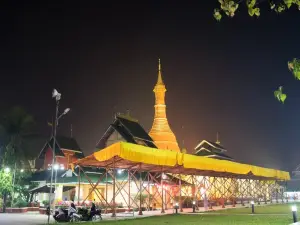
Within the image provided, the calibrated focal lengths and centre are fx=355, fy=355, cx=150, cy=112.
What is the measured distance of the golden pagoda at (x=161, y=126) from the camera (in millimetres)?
52938

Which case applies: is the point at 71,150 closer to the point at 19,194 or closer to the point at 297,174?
the point at 19,194

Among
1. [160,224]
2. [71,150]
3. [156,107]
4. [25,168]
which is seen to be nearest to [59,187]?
[25,168]

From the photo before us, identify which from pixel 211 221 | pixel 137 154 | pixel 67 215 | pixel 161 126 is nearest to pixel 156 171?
pixel 137 154

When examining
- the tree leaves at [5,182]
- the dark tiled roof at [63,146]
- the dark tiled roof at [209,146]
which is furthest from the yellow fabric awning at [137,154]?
the dark tiled roof at [209,146]

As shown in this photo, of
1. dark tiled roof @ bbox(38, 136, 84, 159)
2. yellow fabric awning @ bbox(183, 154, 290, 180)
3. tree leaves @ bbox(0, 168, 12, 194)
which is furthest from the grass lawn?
dark tiled roof @ bbox(38, 136, 84, 159)

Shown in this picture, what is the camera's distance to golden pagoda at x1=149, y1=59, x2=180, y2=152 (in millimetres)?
52938

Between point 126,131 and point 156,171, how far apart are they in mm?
14770

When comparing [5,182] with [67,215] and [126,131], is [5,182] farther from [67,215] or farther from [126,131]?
[67,215]

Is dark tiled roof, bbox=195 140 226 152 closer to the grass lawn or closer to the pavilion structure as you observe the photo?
the pavilion structure

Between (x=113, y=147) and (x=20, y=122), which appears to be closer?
(x=113, y=147)

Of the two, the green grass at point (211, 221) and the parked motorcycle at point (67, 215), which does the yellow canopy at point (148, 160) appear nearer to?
the parked motorcycle at point (67, 215)

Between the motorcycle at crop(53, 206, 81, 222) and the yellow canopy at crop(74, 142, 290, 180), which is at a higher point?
the yellow canopy at crop(74, 142, 290, 180)

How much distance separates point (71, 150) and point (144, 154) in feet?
99.3

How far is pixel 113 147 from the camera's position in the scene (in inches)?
808
